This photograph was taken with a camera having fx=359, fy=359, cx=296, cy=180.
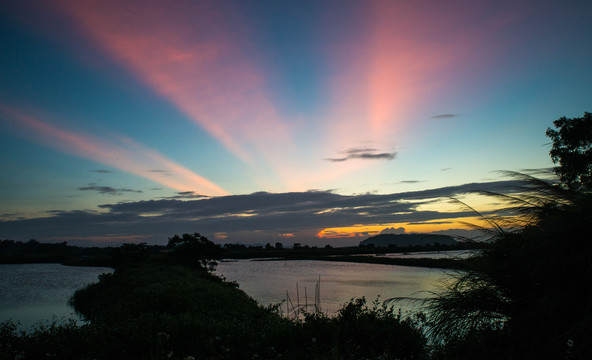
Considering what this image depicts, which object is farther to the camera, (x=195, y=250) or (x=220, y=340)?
(x=195, y=250)

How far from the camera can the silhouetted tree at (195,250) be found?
5478 centimetres

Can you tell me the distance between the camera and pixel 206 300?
21625 mm

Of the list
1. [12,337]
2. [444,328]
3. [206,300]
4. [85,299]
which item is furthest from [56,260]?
[444,328]

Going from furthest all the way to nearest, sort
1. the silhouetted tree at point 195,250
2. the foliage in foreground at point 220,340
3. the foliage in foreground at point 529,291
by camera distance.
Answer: the silhouetted tree at point 195,250 < the foliage in foreground at point 220,340 < the foliage in foreground at point 529,291

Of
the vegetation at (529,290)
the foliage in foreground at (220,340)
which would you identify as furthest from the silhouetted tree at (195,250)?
the vegetation at (529,290)

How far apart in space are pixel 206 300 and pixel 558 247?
20398 mm

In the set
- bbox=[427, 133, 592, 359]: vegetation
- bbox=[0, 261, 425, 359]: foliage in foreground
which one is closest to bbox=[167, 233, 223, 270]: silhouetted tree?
bbox=[0, 261, 425, 359]: foliage in foreground

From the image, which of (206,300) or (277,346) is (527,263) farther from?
(206,300)

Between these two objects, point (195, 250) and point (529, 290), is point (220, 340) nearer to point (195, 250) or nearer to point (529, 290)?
point (529, 290)

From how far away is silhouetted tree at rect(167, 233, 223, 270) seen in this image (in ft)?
180

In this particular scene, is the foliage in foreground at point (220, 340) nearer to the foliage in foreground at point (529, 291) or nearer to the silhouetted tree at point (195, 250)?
the foliage in foreground at point (529, 291)

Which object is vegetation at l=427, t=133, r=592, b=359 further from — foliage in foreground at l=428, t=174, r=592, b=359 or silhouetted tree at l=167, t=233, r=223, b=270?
silhouetted tree at l=167, t=233, r=223, b=270

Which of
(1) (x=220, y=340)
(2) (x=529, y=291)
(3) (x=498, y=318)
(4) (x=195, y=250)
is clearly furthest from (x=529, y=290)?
(4) (x=195, y=250)

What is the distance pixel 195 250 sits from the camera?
55000 mm
